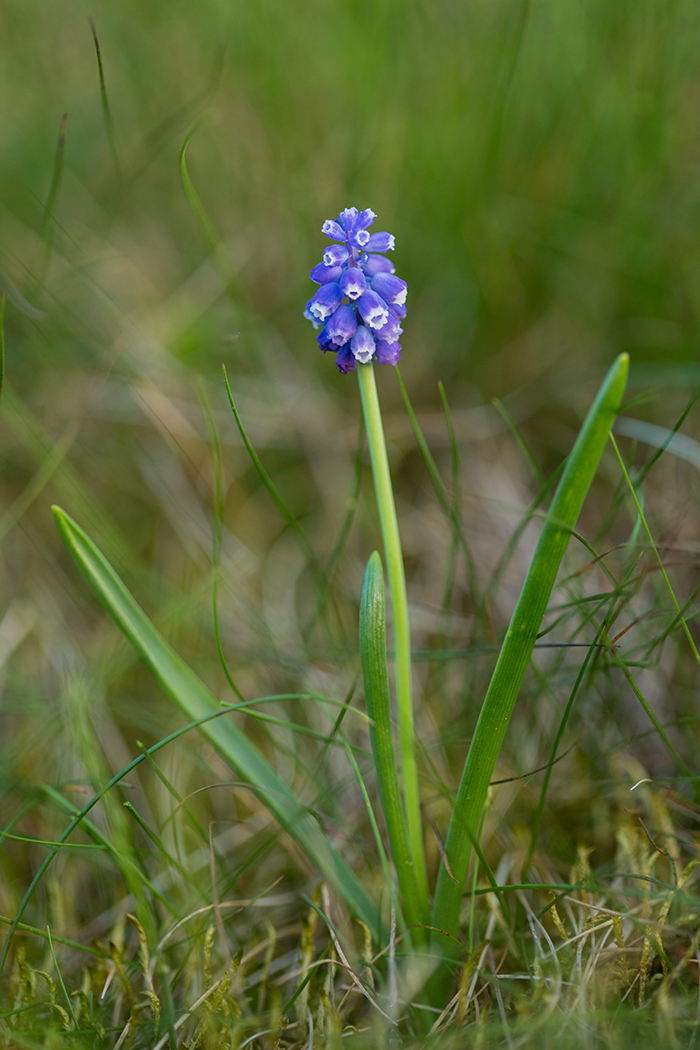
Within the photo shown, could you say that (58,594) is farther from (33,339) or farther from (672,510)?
(672,510)

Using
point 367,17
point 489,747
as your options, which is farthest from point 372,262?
point 367,17

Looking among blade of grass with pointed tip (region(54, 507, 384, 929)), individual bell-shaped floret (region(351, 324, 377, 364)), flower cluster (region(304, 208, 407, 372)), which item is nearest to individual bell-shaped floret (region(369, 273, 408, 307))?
flower cluster (region(304, 208, 407, 372))

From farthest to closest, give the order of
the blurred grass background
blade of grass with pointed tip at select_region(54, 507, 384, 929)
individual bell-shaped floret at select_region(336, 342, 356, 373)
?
the blurred grass background → blade of grass with pointed tip at select_region(54, 507, 384, 929) → individual bell-shaped floret at select_region(336, 342, 356, 373)

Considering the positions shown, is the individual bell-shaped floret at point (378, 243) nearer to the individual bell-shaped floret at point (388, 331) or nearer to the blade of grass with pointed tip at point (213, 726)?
the individual bell-shaped floret at point (388, 331)

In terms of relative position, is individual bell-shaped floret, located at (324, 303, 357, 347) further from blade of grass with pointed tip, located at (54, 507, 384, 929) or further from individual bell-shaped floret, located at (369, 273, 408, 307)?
blade of grass with pointed tip, located at (54, 507, 384, 929)

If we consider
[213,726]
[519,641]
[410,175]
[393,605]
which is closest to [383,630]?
[393,605]
